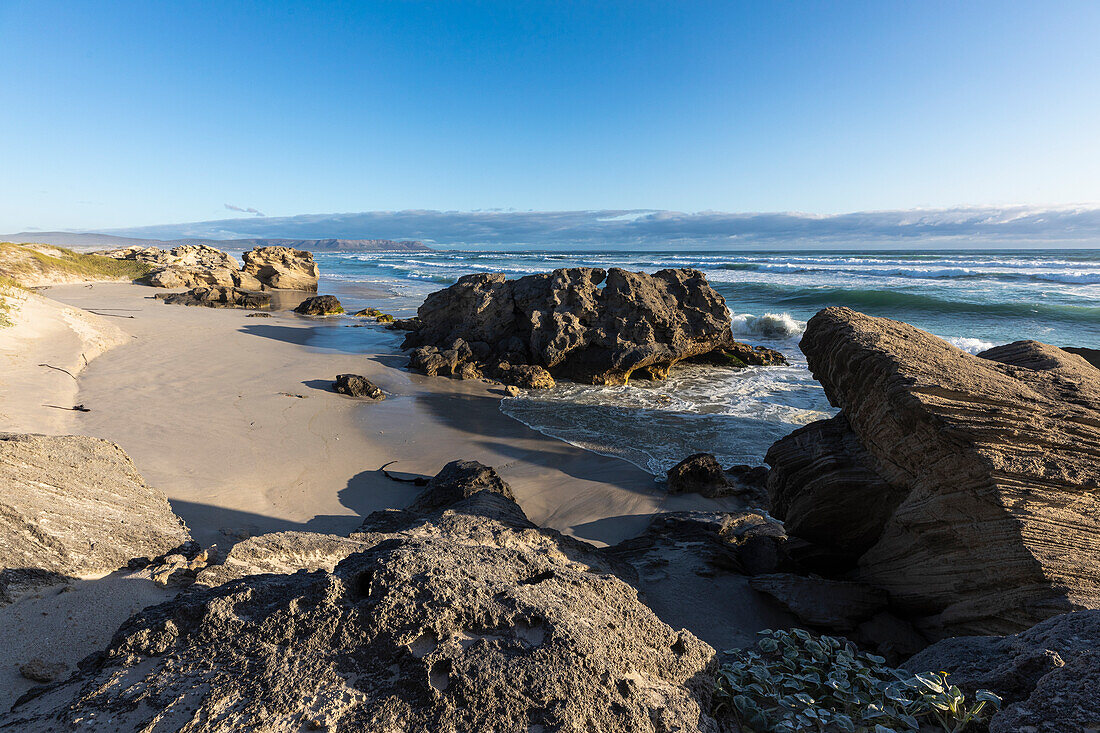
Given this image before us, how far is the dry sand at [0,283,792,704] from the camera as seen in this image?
15.7ft

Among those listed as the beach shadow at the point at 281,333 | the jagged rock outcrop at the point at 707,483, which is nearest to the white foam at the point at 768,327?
the jagged rock outcrop at the point at 707,483

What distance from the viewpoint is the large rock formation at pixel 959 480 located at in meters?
3.12

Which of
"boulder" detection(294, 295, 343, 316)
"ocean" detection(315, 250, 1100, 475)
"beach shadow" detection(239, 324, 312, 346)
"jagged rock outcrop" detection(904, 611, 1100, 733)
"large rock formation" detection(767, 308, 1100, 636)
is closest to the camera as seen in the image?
"jagged rock outcrop" detection(904, 611, 1100, 733)

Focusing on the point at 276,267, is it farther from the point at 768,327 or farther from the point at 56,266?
the point at 768,327

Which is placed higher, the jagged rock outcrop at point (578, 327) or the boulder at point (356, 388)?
the jagged rock outcrop at point (578, 327)

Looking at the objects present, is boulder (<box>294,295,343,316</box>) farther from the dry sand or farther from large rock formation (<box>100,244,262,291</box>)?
large rock formation (<box>100,244,262,291</box>)

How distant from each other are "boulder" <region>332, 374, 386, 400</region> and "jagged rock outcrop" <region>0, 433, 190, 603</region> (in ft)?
18.8

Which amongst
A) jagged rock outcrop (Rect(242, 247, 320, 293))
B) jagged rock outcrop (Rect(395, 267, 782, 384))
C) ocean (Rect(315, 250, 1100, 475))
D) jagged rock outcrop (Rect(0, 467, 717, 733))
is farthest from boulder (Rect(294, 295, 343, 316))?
jagged rock outcrop (Rect(0, 467, 717, 733))

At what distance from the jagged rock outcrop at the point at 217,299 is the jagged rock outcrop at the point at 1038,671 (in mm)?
23603

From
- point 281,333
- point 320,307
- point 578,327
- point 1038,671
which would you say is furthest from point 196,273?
point 1038,671

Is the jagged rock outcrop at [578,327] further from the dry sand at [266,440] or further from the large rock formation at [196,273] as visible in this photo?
the large rock formation at [196,273]

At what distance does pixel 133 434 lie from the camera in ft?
21.1

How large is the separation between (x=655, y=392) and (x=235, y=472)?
8116mm

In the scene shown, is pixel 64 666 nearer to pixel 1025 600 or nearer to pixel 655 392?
pixel 1025 600
